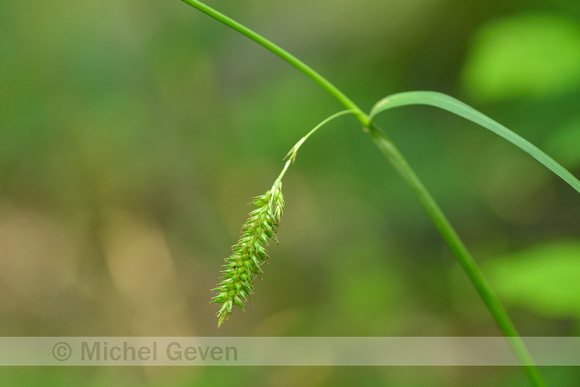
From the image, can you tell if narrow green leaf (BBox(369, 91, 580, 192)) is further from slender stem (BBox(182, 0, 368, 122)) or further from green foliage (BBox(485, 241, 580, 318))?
green foliage (BBox(485, 241, 580, 318))

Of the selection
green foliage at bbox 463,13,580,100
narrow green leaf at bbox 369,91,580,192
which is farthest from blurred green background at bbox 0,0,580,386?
narrow green leaf at bbox 369,91,580,192

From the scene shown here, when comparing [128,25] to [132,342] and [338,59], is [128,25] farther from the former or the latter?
[132,342]

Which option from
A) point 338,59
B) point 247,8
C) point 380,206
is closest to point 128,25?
point 247,8

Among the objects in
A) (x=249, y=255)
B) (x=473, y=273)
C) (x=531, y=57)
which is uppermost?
(x=531, y=57)

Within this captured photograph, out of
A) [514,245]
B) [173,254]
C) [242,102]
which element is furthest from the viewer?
[173,254]

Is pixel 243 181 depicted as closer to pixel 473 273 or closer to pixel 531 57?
pixel 531 57

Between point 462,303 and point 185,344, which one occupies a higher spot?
point 185,344

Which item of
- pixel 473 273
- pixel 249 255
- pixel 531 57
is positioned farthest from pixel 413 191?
pixel 531 57
